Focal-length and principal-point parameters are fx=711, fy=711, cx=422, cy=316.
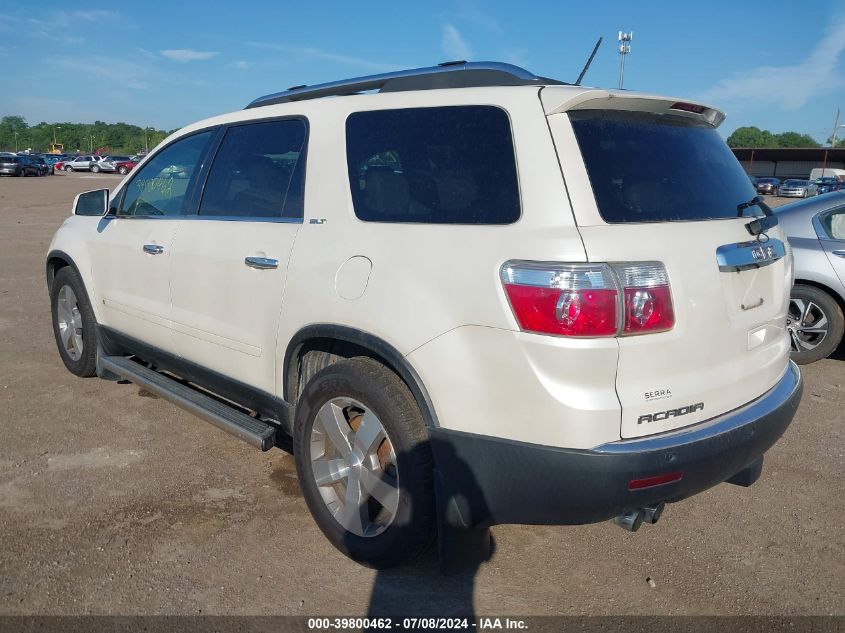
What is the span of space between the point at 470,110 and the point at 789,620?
234 centimetres

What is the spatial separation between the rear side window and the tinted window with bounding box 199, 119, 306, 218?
36 centimetres

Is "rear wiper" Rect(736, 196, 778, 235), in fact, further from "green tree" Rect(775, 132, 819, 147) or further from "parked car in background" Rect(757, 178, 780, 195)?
"green tree" Rect(775, 132, 819, 147)

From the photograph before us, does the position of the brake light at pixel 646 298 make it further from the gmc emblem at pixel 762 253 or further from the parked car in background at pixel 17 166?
the parked car in background at pixel 17 166

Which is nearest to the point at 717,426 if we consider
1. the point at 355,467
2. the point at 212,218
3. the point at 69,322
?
the point at 355,467

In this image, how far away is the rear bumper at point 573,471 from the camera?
239cm

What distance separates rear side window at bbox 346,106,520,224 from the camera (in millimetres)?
2623

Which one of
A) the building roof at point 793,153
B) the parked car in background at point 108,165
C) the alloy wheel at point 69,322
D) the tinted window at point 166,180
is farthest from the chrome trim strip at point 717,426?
the parked car in background at point 108,165

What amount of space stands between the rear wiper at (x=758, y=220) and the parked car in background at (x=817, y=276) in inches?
123

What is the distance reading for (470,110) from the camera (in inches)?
110

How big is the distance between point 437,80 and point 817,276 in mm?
4402

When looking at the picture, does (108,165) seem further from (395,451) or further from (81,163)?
(395,451)

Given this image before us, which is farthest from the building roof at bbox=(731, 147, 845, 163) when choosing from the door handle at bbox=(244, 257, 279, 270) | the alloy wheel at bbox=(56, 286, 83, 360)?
the door handle at bbox=(244, 257, 279, 270)

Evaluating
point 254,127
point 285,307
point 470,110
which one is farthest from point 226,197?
point 470,110

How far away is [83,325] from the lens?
199 inches
